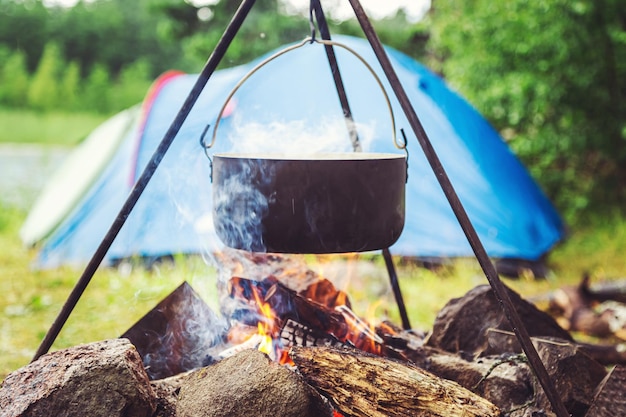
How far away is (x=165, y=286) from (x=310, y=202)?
2607 mm

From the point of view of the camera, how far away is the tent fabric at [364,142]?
4668mm

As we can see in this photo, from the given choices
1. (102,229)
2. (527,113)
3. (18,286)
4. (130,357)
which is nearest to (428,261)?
(527,113)

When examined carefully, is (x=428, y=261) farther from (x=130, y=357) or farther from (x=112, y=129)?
(x=130, y=357)

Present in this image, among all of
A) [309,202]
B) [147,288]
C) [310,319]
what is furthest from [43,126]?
[309,202]

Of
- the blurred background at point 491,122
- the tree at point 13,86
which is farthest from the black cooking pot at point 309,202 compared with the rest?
the tree at point 13,86

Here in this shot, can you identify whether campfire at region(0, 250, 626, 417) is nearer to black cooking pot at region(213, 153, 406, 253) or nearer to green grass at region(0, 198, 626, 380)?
black cooking pot at region(213, 153, 406, 253)

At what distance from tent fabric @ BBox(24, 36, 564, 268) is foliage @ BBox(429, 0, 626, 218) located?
0.89 metres

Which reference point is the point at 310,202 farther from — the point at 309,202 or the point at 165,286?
the point at 165,286

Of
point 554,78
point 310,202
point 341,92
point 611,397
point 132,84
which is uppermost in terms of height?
point 132,84

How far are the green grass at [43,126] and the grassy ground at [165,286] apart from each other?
39.8 feet

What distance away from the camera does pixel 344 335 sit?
7.82 feet

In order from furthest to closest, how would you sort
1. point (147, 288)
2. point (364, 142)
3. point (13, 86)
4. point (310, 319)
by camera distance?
point (13, 86)
point (147, 288)
point (364, 142)
point (310, 319)

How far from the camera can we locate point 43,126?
18.6 m

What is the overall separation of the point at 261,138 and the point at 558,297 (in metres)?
2.28
